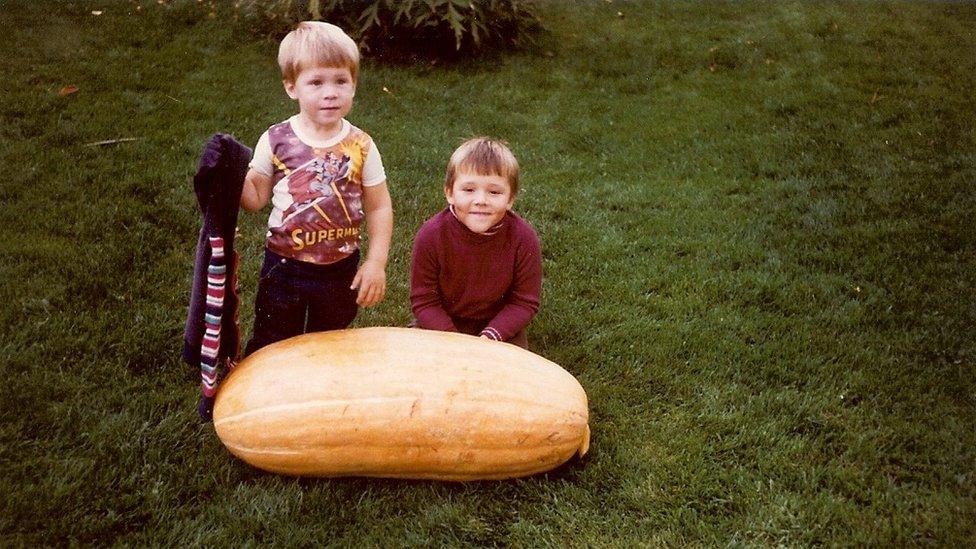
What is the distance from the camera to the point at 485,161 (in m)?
3.35

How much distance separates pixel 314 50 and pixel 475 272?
4.01ft

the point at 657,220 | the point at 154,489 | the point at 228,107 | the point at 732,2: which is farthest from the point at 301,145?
the point at 732,2

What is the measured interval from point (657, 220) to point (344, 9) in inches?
160

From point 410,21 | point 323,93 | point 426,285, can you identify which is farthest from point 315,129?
point 410,21

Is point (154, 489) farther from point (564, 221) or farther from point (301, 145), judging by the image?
point (564, 221)

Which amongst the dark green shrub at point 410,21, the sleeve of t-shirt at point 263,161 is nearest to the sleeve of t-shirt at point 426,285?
the sleeve of t-shirt at point 263,161

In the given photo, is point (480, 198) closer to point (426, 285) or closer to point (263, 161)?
point (426, 285)

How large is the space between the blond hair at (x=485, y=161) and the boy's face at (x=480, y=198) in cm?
2

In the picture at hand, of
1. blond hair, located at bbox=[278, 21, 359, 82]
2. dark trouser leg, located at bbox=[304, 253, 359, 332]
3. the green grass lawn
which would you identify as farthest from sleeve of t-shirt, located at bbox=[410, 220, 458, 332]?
blond hair, located at bbox=[278, 21, 359, 82]

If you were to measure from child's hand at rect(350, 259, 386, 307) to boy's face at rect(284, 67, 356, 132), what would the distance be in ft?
2.01

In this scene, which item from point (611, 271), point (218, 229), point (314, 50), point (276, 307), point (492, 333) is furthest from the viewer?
point (611, 271)

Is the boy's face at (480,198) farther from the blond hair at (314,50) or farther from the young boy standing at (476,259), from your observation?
the blond hair at (314,50)

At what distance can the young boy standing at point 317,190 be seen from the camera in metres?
2.96

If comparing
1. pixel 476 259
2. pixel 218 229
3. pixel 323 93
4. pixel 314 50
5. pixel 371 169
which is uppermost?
pixel 314 50
